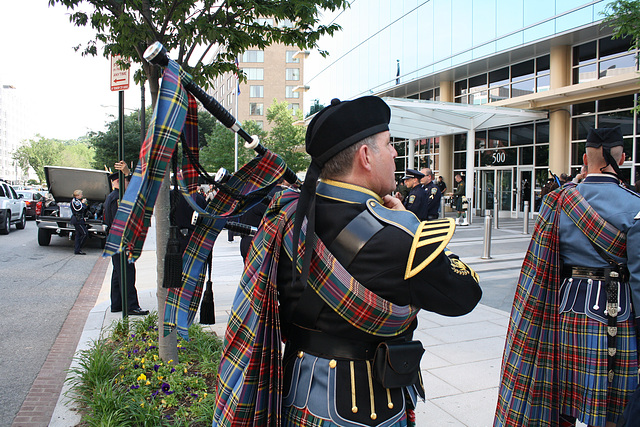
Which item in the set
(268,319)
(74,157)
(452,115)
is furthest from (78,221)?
(74,157)

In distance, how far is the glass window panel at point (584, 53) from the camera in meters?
18.3

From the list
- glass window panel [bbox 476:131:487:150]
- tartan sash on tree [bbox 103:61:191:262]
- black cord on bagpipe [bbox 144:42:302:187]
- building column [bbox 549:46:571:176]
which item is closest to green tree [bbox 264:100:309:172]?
glass window panel [bbox 476:131:487:150]

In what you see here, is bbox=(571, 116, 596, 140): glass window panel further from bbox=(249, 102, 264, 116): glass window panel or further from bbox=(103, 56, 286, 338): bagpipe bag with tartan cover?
bbox=(249, 102, 264, 116): glass window panel

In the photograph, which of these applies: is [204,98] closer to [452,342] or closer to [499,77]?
[452,342]

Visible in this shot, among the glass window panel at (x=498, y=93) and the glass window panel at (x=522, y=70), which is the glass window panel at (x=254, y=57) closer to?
the glass window panel at (x=498, y=93)

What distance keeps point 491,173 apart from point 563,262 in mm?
22509

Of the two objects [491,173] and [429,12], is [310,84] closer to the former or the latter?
[429,12]

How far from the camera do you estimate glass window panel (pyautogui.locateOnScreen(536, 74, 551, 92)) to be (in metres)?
20.1

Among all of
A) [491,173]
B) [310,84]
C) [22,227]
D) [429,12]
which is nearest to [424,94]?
[429,12]

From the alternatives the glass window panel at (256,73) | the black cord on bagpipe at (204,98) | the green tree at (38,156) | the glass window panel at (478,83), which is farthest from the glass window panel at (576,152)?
the green tree at (38,156)

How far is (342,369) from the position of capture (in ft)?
5.76

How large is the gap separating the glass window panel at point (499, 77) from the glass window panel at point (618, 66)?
474 cm

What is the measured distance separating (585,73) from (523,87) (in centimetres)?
289

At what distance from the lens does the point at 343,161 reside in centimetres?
180
